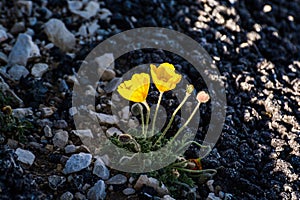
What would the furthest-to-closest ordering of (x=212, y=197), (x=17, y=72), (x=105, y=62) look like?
(x=105, y=62) < (x=17, y=72) < (x=212, y=197)

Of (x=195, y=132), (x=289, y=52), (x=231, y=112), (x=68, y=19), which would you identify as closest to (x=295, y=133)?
(x=231, y=112)

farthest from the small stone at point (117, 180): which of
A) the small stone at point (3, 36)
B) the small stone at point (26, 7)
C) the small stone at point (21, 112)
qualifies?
the small stone at point (26, 7)

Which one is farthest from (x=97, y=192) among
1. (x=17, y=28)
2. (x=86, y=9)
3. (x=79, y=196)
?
(x=86, y=9)

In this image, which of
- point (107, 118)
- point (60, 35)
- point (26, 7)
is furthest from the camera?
point (26, 7)

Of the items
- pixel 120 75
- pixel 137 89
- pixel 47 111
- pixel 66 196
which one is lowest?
pixel 66 196

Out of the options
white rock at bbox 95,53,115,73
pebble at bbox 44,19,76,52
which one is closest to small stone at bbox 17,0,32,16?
pebble at bbox 44,19,76,52

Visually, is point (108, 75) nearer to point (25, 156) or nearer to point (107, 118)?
point (107, 118)

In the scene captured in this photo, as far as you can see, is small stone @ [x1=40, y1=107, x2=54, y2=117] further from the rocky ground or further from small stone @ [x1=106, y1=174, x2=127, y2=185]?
small stone @ [x1=106, y1=174, x2=127, y2=185]
